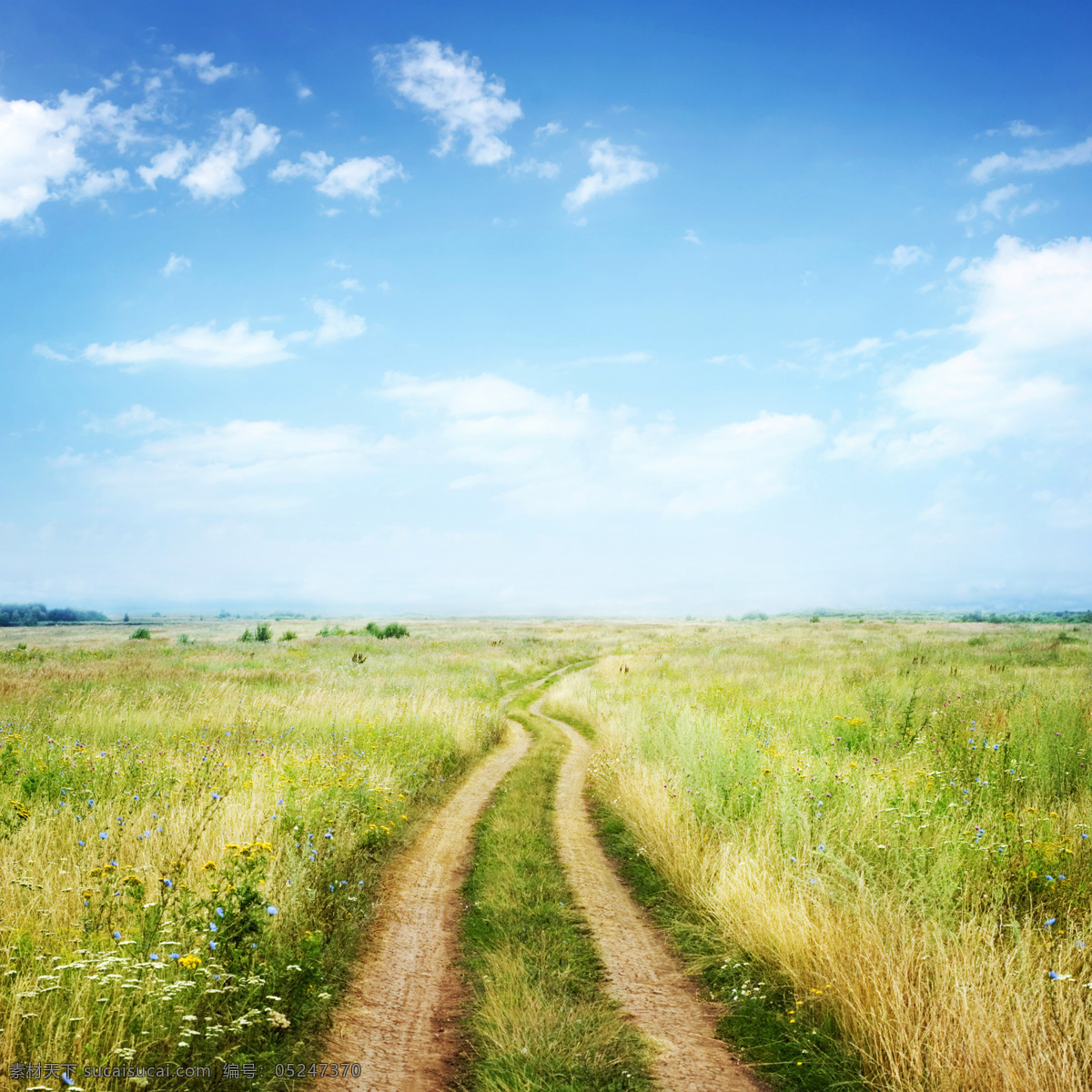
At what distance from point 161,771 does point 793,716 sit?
11.7 metres

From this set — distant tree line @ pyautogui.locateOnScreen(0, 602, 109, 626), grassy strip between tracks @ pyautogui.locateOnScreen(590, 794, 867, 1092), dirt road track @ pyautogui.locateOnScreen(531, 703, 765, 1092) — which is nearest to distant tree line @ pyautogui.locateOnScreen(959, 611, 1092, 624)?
dirt road track @ pyautogui.locateOnScreen(531, 703, 765, 1092)

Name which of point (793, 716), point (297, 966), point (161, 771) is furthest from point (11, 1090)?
point (793, 716)

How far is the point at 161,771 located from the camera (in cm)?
887

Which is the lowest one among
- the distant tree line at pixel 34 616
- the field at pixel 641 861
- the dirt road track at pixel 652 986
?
the distant tree line at pixel 34 616

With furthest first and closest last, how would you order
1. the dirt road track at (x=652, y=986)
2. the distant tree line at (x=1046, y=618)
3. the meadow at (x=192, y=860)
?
1. the distant tree line at (x=1046, y=618)
2. the dirt road track at (x=652, y=986)
3. the meadow at (x=192, y=860)

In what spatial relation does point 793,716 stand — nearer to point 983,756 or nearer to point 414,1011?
point 983,756

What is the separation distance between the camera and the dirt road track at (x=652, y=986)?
14.5 feet

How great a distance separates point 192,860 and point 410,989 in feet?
8.40

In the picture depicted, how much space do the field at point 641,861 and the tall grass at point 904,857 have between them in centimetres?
3

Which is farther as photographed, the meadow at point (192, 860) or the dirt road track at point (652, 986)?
the dirt road track at point (652, 986)

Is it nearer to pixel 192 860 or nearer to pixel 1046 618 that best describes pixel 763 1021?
pixel 192 860

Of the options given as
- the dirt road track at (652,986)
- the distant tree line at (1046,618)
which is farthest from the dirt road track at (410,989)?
the distant tree line at (1046,618)

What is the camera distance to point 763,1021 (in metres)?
4.92

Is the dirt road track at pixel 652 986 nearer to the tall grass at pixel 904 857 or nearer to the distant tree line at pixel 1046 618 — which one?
the tall grass at pixel 904 857
